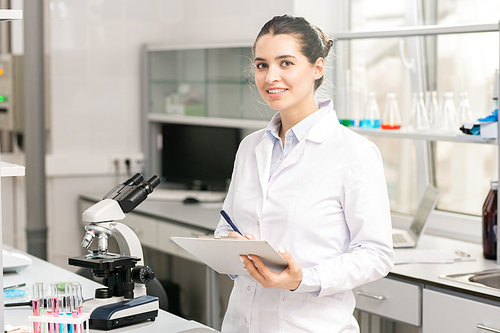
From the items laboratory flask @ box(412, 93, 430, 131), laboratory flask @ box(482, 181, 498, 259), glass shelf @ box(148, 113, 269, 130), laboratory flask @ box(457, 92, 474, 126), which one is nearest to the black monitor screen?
glass shelf @ box(148, 113, 269, 130)

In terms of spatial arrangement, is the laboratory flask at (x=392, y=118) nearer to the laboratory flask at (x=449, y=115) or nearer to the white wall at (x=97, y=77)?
the laboratory flask at (x=449, y=115)

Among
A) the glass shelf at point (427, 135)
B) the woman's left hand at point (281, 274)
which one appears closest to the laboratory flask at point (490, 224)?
the glass shelf at point (427, 135)

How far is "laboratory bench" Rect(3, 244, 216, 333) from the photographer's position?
162 centimetres

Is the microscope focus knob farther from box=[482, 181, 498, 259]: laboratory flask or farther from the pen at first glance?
box=[482, 181, 498, 259]: laboratory flask

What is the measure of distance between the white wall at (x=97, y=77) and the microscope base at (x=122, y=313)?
254 cm

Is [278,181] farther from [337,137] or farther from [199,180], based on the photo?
[199,180]

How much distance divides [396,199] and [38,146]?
2.12m

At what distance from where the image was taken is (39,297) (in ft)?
4.49

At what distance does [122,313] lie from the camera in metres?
1.56

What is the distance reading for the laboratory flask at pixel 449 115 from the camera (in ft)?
8.96

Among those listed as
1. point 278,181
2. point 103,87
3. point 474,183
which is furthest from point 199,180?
point 278,181

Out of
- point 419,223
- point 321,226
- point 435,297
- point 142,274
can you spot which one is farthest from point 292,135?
point 419,223

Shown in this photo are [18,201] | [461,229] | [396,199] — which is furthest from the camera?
[18,201]

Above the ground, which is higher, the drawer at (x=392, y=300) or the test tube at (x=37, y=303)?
the test tube at (x=37, y=303)
